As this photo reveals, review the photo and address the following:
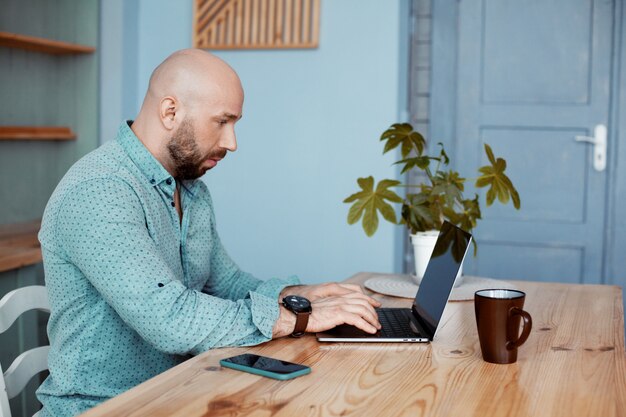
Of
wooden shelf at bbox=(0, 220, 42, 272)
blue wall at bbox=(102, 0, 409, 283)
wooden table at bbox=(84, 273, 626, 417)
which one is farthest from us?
blue wall at bbox=(102, 0, 409, 283)

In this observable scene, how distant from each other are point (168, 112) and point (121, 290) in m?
0.48

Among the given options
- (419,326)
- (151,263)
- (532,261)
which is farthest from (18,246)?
(532,261)

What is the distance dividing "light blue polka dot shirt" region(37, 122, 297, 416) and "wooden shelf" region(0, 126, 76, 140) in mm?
1994

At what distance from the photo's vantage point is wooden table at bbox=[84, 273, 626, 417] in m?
1.17

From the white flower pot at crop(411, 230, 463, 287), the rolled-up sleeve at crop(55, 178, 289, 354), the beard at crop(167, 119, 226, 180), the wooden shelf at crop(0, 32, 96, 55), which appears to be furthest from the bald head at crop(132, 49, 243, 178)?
the wooden shelf at crop(0, 32, 96, 55)

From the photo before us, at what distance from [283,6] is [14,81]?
52.2 inches

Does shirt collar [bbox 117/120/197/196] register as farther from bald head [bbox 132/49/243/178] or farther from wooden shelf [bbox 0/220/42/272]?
wooden shelf [bbox 0/220/42/272]

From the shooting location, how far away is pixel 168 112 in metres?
1.79

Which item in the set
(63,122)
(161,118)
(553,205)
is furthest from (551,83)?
(161,118)

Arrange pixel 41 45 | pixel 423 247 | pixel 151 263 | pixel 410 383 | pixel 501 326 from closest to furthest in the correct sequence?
pixel 410 383
pixel 501 326
pixel 151 263
pixel 423 247
pixel 41 45

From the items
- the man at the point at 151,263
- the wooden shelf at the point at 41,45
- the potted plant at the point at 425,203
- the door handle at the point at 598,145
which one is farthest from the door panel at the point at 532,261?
the man at the point at 151,263

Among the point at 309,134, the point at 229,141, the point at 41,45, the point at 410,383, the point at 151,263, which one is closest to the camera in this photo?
the point at 410,383

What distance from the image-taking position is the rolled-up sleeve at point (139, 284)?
4.84 ft

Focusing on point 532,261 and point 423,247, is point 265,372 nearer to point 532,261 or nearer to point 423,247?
point 423,247
